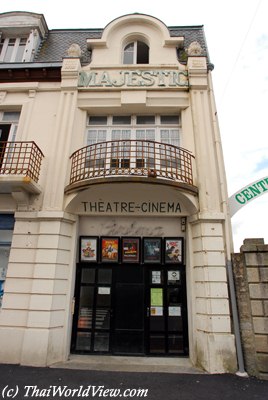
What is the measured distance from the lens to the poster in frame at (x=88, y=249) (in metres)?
7.06

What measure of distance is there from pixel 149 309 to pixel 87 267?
2.14 m

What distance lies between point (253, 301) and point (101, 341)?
4088mm

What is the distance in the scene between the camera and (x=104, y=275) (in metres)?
7.05

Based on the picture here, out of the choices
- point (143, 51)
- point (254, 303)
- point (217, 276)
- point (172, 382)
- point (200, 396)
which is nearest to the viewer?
point (200, 396)

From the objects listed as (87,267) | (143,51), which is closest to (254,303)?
(87,267)

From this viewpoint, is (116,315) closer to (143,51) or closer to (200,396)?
(200,396)

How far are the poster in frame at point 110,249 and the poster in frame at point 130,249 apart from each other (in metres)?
0.21

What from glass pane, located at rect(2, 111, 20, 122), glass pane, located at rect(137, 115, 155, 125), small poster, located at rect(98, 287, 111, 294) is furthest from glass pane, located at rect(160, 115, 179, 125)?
small poster, located at rect(98, 287, 111, 294)

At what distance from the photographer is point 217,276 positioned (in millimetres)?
5973

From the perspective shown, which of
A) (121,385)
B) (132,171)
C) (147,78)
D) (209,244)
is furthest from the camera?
(147,78)

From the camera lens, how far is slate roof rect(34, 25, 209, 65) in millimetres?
9094

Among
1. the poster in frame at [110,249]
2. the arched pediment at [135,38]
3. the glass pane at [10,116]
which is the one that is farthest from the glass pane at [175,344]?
the arched pediment at [135,38]

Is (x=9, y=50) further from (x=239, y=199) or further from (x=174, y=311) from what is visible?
(x=174, y=311)

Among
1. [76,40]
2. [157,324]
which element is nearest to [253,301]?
[157,324]
